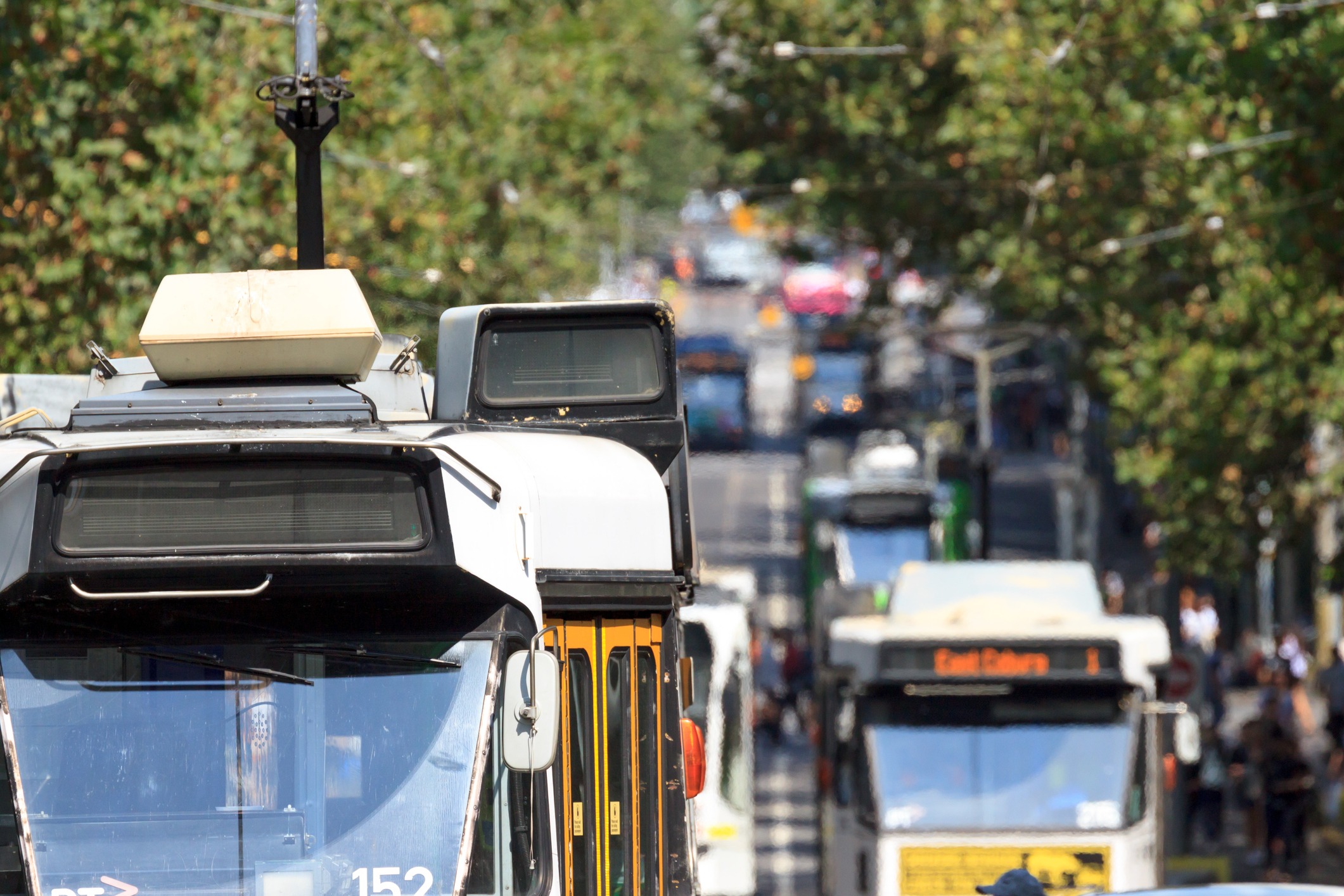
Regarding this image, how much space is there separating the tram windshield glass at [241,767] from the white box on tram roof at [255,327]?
1811 millimetres

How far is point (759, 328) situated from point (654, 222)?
38.5 feet

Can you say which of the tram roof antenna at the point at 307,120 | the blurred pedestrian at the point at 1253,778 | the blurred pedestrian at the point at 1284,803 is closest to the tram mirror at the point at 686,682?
the tram roof antenna at the point at 307,120

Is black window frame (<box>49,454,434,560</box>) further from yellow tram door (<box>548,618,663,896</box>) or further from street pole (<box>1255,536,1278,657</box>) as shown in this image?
street pole (<box>1255,536,1278,657</box>)

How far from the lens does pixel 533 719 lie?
6.64 meters

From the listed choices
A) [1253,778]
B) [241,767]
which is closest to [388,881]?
[241,767]

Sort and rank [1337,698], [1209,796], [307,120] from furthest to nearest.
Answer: [1209,796]
[1337,698]
[307,120]

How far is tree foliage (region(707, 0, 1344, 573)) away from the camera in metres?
17.8

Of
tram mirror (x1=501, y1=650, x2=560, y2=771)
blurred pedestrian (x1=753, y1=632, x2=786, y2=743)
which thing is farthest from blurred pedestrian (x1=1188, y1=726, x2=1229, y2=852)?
tram mirror (x1=501, y1=650, x2=560, y2=771)

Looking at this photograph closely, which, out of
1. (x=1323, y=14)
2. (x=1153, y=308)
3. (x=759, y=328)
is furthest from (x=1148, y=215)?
(x=759, y=328)

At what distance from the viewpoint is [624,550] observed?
305 inches

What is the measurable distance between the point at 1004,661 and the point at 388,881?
808cm

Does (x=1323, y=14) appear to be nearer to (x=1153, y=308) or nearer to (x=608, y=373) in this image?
(x=608, y=373)

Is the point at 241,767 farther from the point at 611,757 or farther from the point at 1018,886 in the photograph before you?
the point at 1018,886

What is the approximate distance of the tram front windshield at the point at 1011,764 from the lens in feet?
45.2
